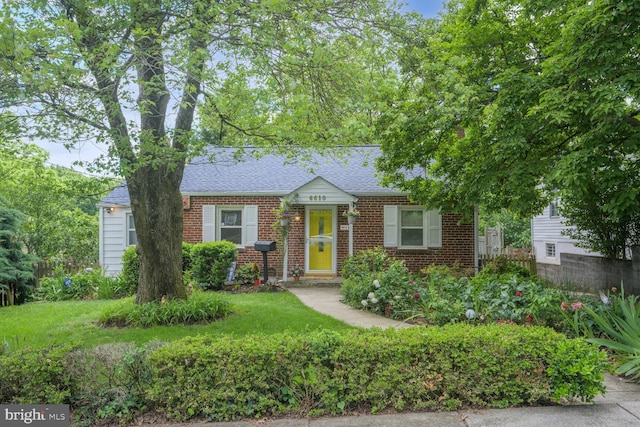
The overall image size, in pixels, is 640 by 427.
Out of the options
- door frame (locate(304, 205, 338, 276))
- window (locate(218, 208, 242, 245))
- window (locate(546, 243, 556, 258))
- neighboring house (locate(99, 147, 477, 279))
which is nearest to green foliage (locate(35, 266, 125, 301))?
neighboring house (locate(99, 147, 477, 279))

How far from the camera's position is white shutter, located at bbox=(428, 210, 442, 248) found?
40.4 ft

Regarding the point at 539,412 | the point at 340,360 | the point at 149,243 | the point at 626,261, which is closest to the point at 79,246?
the point at 149,243

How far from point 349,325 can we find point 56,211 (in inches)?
510

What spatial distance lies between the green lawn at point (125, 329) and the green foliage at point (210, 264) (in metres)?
1.88

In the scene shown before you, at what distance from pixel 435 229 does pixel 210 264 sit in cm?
679

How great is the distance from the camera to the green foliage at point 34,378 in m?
3.28

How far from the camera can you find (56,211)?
1441 centimetres

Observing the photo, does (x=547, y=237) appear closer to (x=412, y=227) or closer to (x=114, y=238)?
(x=412, y=227)

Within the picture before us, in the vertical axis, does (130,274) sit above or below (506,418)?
above

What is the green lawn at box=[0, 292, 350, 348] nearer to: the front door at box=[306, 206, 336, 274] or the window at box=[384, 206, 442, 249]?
the front door at box=[306, 206, 336, 274]

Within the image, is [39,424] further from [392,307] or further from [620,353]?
[620,353]

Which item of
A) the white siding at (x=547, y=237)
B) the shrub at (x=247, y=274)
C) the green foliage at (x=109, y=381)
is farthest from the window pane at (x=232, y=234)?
the white siding at (x=547, y=237)

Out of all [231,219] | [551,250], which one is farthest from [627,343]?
[551,250]

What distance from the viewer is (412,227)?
41.0ft
